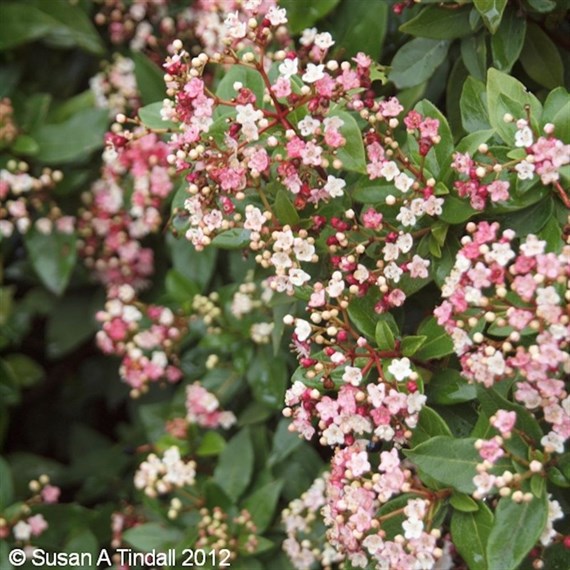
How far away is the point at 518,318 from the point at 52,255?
5.50 ft

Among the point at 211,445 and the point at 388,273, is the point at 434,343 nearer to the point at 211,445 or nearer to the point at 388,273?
the point at 388,273

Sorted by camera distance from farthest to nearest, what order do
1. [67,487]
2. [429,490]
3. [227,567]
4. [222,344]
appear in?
[67,487] → [222,344] → [227,567] → [429,490]

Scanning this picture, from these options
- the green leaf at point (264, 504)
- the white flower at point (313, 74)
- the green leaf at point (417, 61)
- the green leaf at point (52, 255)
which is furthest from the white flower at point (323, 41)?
the green leaf at point (52, 255)

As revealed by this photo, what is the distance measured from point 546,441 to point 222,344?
1000 mm

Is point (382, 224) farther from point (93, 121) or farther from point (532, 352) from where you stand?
point (93, 121)

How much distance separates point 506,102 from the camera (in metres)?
1.64

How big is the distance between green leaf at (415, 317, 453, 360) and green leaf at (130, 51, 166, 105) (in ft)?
3.71

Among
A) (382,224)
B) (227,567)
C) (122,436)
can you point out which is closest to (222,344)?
(227,567)

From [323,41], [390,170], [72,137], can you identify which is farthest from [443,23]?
[72,137]

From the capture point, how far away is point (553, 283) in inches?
56.7

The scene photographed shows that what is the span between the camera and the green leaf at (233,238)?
1.80 m

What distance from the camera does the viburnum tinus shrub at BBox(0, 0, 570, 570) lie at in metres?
1.50

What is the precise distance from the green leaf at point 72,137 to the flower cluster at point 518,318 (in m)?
1.46

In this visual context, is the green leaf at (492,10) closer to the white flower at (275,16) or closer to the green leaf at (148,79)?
the white flower at (275,16)
